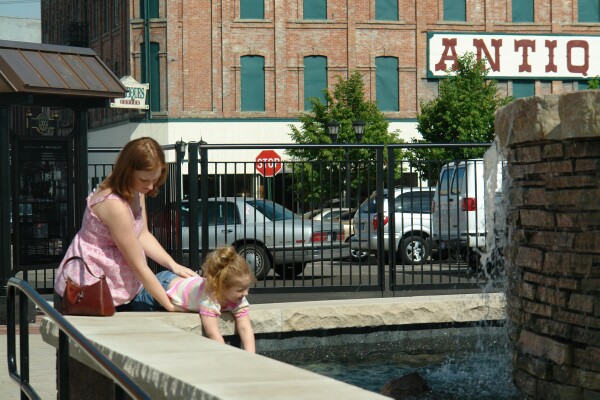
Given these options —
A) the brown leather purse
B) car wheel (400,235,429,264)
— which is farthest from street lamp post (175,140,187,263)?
the brown leather purse

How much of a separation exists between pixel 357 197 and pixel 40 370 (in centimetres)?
399

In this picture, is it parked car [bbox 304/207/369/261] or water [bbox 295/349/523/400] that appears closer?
water [bbox 295/349/523/400]

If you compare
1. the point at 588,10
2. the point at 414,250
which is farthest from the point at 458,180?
the point at 588,10

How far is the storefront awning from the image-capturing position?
11.1m

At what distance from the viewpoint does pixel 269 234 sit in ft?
35.5

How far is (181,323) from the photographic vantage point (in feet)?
20.9

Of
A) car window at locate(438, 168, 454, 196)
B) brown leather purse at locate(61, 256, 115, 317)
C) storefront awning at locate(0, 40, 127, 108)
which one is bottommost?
brown leather purse at locate(61, 256, 115, 317)

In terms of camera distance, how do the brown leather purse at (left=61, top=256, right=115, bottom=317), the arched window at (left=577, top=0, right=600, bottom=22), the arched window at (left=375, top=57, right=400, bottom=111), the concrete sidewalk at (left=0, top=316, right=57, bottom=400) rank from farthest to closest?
the arched window at (left=577, top=0, right=600, bottom=22), the arched window at (left=375, top=57, right=400, bottom=111), the concrete sidewalk at (left=0, top=316, right=57, bottom=400), the brown leather purse at (left=61, top=256, right=115, bottom=317)

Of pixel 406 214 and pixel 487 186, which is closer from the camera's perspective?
pixel 487 186

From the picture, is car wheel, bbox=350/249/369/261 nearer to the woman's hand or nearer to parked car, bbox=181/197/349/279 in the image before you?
parked car, bbox=181/197/349/279

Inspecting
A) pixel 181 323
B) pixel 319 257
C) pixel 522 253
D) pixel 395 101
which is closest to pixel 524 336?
pixel 522 253

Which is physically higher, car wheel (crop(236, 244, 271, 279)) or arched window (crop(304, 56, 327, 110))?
arched window (crop(304, 56, 327, 110))

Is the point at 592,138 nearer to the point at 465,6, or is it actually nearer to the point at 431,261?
the point at 431,261

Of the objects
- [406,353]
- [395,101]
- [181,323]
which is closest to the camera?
[181,323]
